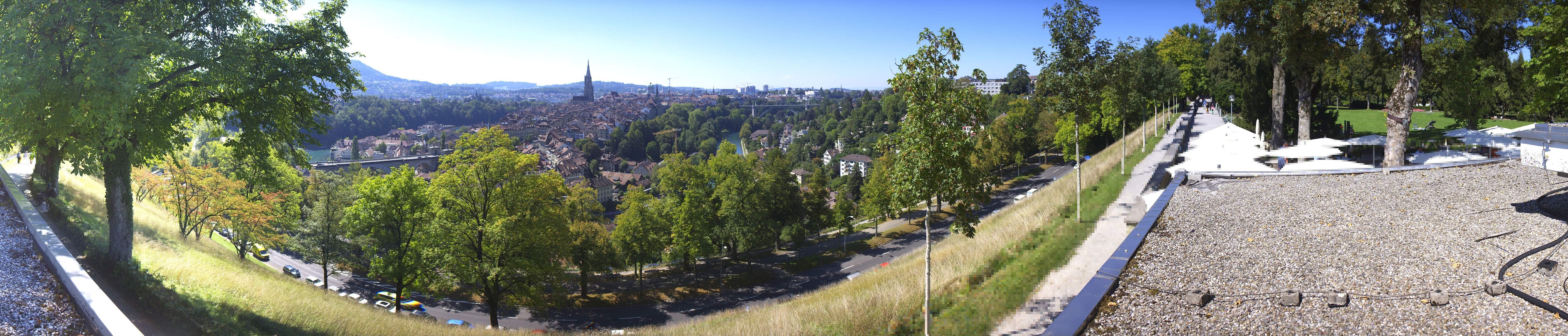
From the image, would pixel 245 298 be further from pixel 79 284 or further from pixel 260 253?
pixel 260 253

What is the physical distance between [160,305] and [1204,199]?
52.5ft

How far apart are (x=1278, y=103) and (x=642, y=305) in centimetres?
2294

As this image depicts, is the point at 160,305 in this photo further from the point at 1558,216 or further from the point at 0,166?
the point at 1558,216

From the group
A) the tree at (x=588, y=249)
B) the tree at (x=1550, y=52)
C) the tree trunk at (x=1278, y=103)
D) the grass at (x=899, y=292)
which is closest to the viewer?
the grass at (x=899, y=292)

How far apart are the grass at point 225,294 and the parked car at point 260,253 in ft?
56.0

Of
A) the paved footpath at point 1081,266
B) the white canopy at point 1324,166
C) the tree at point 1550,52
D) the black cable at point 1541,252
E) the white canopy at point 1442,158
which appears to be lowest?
the paved footpath at point 1081,266

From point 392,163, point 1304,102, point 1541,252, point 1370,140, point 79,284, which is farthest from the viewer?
point 392,163

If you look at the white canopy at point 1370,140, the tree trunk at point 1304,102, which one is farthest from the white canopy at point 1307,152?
the tree trunk at point 1304,102

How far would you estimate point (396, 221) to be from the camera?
17.8 m

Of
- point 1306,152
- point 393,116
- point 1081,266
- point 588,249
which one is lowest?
point 588,249

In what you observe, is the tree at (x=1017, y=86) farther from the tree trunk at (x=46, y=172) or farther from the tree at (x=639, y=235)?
the tree trunk at (x=46, y=172)

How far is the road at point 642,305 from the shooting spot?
69.8ft

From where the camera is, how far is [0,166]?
13.7 m

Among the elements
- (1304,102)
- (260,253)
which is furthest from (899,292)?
(260,253)
